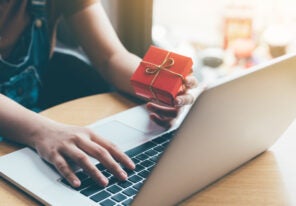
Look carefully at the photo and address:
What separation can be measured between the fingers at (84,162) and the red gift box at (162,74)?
0.19 meters

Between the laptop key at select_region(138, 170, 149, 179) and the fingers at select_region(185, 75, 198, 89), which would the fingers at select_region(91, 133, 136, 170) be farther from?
the fingers at select_region(185, 75, 198, 89)

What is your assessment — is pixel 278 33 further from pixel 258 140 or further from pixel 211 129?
pixel 211 129

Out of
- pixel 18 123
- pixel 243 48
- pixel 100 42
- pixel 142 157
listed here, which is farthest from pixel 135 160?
pixel 243 48

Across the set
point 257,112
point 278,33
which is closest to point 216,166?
point 257,112

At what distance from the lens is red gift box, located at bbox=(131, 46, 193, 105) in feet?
2.80

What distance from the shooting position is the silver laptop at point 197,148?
1.93 ft

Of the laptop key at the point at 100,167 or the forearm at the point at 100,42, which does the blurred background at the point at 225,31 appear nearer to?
the forearm at the point at 100,42

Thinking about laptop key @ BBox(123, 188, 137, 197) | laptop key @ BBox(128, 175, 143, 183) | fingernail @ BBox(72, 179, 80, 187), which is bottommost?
laptop key @ BBox(128, 175, 143, 183)

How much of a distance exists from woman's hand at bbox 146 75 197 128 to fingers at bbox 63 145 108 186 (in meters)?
0.21

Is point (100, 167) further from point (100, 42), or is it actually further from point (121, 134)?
point (100, 42)

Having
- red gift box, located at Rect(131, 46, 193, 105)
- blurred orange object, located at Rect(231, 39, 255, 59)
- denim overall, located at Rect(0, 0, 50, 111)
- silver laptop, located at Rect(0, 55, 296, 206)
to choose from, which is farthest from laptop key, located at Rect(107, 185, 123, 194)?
blurred orange object, located at Rect(231, 39, 255, 59)

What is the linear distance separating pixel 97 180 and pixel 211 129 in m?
0.19

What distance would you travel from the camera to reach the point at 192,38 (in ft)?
6.54

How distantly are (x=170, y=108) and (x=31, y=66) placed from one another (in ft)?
1.58
